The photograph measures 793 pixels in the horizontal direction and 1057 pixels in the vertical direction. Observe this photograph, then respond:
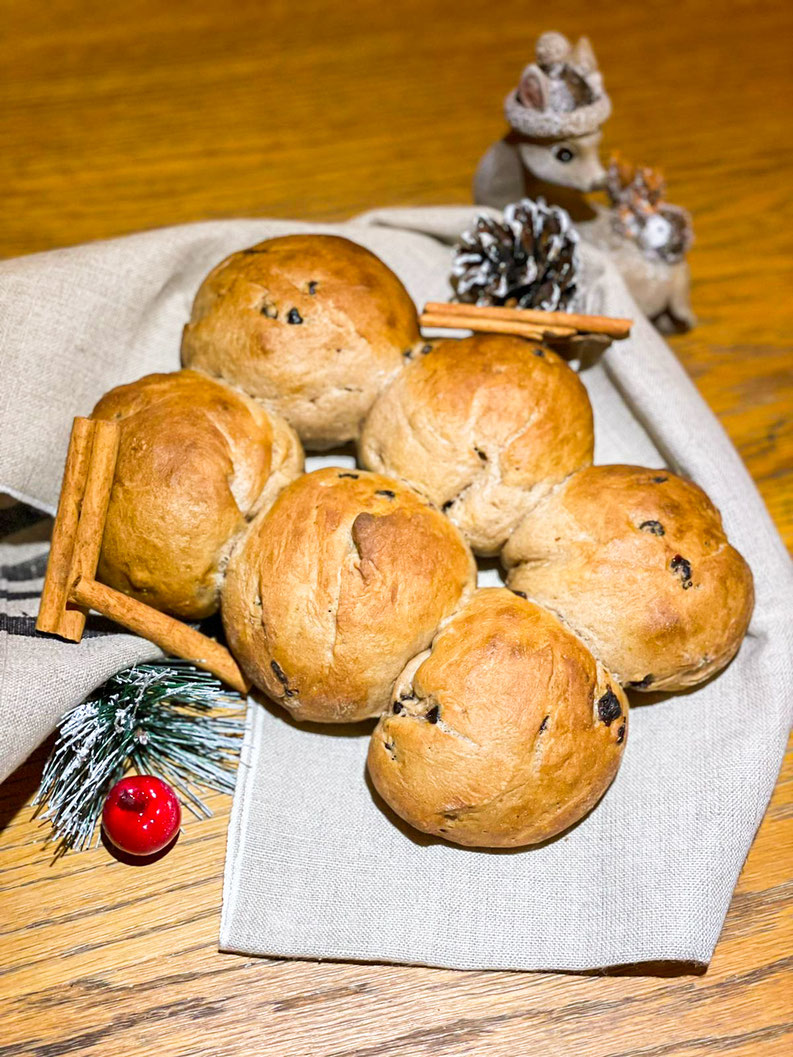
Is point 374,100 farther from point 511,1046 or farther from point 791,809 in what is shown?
point 511,1046

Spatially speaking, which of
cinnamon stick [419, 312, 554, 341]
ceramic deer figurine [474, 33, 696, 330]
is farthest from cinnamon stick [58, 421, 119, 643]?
ceramic deer figurine [474, 33, 696, 330]

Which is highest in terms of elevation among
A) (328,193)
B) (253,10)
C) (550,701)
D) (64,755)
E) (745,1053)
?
(253,10)

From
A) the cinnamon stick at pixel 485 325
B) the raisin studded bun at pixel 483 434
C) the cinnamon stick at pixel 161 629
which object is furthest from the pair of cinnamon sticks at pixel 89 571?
the cinnamon stick at pixel 485 325

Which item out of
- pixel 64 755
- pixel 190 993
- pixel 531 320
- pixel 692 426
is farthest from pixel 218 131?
pixel 190 993

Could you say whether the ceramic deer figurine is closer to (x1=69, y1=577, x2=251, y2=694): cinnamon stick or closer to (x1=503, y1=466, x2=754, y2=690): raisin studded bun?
(x1=503, y1=466, x2=754, y2=690): raisin studded bun

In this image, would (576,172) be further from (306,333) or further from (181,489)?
(181,489)

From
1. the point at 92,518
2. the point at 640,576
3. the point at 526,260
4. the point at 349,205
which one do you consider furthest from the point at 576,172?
the point at 92,518

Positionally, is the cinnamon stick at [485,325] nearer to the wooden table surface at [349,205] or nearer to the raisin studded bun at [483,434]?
the raisin studded bun at [483,434]
